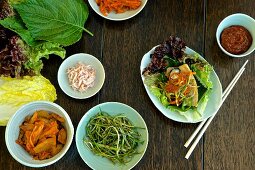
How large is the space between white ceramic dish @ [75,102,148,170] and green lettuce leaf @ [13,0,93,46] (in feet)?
0.98

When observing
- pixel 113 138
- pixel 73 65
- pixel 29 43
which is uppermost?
pixel 29 43

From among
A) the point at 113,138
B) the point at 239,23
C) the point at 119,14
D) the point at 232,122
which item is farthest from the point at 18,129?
the point at 239,23

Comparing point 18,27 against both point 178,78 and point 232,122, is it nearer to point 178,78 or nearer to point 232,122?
point 178,78

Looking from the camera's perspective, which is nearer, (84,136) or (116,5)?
(84,136)

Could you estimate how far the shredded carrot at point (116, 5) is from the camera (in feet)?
5.88

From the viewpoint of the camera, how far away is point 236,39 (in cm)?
173

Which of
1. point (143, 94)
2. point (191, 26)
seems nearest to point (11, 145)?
point (143, 94)

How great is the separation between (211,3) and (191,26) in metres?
0.13

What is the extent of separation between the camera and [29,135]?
1.59 meters

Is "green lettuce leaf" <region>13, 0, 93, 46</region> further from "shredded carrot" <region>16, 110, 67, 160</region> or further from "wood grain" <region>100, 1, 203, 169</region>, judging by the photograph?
"shredded carrot" <region>16, 110, 67, 160</region>

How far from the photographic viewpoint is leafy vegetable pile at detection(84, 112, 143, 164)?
1651 millimetres

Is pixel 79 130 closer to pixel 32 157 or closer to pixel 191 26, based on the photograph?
pixel 32 157

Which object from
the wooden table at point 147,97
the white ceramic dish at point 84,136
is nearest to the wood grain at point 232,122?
the wooden table at point 147,97

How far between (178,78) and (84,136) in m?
0.43
